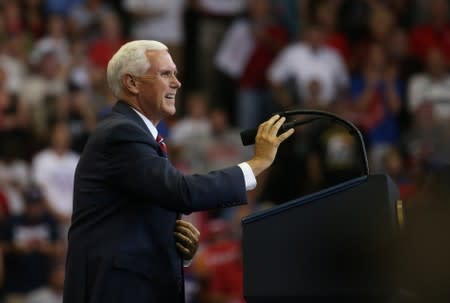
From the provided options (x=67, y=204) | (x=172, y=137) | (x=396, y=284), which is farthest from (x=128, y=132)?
(x=172, y=137)

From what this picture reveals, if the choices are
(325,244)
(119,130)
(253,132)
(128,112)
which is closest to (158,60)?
(128,112)

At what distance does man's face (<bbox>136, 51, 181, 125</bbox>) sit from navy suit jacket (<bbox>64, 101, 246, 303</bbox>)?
99 millimetres

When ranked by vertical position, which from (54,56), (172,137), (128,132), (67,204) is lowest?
(128,132)

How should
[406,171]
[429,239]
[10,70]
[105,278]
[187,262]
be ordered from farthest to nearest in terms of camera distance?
[10,70]
[406,171]
[187,262]
[105,278]
[429,239]

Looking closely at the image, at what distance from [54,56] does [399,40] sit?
10.8ft

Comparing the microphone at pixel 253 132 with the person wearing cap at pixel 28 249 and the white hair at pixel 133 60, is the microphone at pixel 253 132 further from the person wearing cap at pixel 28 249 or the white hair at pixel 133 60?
the person wearing cap at pixel 28 249

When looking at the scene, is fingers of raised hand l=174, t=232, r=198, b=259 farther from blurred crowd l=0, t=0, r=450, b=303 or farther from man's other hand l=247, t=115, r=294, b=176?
blurred crowd l=0, t=0, r=450, b=303

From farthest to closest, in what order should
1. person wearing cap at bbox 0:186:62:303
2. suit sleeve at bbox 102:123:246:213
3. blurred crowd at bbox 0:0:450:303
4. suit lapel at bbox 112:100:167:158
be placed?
blurred crowd at bbox 0:0:450:303 → person wearing cap at bbox 0:186:62:303 → suit lapel at bbox 112:100:167:158 → suit sleeve at bbox 102:123:246:213

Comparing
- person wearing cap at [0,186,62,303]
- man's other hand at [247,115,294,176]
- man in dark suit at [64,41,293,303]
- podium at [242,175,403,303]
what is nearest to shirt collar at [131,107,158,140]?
man in dark suit at [64,41,293,303]

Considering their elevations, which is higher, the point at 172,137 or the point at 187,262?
the point at 172,137

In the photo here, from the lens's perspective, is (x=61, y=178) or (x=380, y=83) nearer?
(x=61, y=178)

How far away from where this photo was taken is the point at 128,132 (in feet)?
14.5

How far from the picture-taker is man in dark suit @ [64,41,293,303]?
4289 millimetres

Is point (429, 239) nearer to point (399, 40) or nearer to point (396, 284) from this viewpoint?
point (396, 284)
